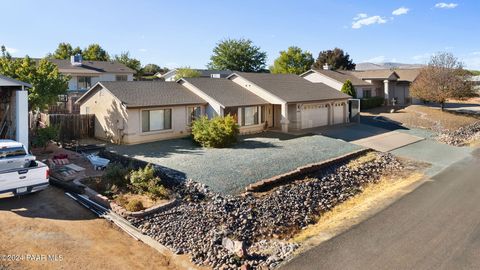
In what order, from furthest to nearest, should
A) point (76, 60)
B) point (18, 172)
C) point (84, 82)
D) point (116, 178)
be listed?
point (76, 60) < point (84, 82) < point (116, 178) < point (18, 172)

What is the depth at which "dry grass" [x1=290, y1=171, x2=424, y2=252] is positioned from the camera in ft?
41.2

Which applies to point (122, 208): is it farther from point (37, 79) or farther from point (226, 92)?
point (226, 92)

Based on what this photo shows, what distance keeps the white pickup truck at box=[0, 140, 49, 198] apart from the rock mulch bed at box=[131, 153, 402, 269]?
407 centimetres

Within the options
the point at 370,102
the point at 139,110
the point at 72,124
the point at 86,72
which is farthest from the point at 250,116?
the point at 86,72

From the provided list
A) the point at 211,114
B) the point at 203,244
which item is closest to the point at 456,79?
the point at 211,114

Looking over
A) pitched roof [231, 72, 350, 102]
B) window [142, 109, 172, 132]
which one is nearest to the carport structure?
pitched roof [231, 72, 350, 102]

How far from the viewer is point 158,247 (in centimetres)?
1148

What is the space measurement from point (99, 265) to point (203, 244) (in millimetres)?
2992

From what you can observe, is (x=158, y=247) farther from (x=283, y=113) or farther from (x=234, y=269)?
(x=283, y=113)

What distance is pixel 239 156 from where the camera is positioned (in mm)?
20531

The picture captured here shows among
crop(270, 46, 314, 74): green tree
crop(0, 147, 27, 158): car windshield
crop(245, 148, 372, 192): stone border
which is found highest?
crop(270, 46, 314, 74): green tree

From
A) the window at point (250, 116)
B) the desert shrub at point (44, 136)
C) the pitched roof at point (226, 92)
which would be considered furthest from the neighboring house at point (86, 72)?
the window at point (250, 116)

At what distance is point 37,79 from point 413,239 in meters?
22.2

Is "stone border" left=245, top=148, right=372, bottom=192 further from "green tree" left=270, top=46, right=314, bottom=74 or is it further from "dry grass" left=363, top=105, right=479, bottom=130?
"green tree" left=270, top=46, right=314, bottom=74
